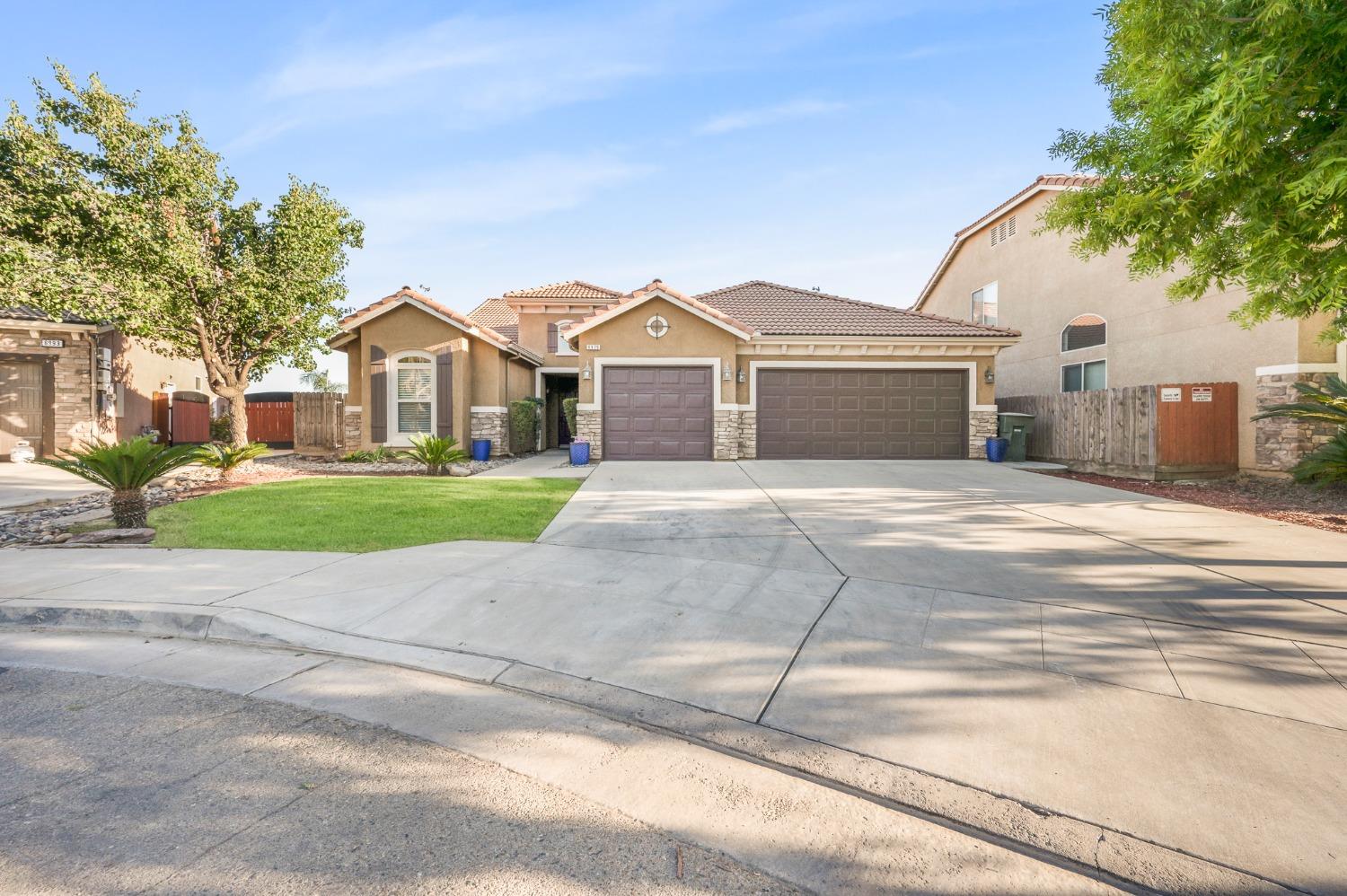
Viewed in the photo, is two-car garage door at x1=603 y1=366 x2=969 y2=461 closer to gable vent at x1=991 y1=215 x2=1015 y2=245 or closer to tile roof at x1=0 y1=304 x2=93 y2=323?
gable vent at x1=991 y1=215 x2=1015 y2=245

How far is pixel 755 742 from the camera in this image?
123 inches

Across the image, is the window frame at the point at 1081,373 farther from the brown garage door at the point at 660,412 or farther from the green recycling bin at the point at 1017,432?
the brown garage door at the point at 660,412

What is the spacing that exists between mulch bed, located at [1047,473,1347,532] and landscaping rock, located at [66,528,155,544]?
47.0ft

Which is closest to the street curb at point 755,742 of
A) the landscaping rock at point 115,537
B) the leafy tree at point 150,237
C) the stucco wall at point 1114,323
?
the landscaping rock at point 115,537

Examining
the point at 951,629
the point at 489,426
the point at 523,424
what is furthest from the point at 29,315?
the point at 951,629

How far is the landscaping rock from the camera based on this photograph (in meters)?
7.36

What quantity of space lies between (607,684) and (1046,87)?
10858mm

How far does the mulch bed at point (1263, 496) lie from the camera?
9148 mm

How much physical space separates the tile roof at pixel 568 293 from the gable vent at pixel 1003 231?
13.6 m

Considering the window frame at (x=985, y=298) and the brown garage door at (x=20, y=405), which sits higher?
the window frame at (x=985, y=298)

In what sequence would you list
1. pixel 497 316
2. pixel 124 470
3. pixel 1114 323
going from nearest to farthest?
pixel 124 470 < pixel 1114 323 < pixel 497 316

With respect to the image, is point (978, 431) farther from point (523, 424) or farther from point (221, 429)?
point (221, 429)

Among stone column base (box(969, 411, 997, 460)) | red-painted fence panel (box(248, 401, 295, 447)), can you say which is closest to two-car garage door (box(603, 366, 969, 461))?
stone column base (box(969, 411, 997, 460))

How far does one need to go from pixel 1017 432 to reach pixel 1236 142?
13.6m
